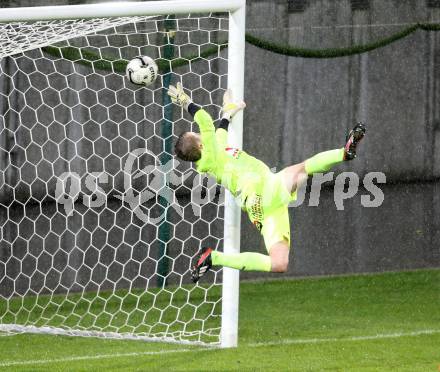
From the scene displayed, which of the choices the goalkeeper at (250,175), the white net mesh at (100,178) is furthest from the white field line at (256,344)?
the white net mesh at (100,178)

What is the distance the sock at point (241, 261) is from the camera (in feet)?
22.7

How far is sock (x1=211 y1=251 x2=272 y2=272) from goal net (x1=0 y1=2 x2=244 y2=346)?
2.18 metres

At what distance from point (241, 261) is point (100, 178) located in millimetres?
3222

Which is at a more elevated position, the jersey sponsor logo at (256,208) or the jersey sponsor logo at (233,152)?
the jersey sponsor logo at (233,152)

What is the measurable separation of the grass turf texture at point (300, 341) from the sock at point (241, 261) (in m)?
0.56

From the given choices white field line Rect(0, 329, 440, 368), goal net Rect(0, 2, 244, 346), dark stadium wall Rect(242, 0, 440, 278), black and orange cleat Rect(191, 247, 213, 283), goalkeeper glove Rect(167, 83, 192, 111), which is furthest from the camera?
dark stadium wall Rect(242, 0, 440, 278)

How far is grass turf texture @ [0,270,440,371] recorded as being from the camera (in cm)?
682

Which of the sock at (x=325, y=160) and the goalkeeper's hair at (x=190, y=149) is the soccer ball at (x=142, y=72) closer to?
the goalkeeper's hair at (x=190, y=149)

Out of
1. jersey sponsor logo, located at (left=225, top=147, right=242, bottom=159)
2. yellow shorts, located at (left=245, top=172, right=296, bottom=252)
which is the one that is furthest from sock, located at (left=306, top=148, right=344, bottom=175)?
jersey sponsor logo, located at (left=225, top=147, right=242, bottom=159)

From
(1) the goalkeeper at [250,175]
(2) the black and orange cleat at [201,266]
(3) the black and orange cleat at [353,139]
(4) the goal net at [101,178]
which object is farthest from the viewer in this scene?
(4) the goal net at [101,178]

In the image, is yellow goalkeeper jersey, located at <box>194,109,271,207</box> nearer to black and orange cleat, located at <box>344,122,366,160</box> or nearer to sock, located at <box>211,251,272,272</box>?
sock, located at <box>211,251,272,272</box>

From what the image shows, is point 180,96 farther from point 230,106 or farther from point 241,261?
point 241,261

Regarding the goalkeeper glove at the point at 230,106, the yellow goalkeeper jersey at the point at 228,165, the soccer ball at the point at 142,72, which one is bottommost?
the yellow goalkeeper jersey at the point at 228,165

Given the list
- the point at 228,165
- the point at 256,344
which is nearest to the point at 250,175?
the point at 228,165
